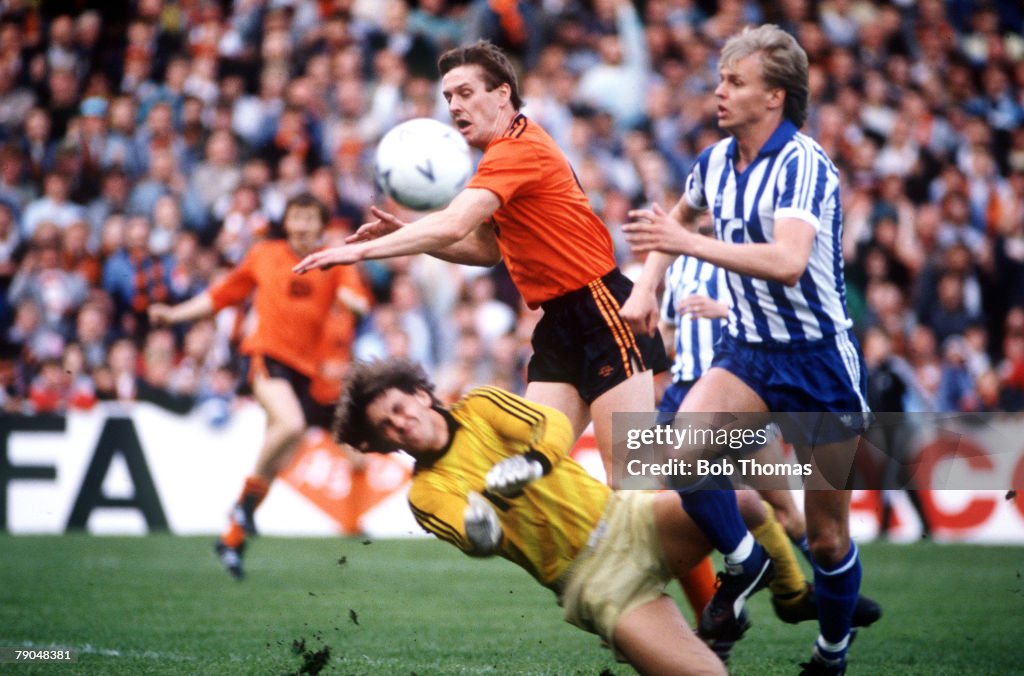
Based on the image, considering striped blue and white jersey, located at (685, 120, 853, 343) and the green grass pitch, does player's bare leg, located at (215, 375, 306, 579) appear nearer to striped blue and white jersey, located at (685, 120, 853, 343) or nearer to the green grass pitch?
the green grass pitch

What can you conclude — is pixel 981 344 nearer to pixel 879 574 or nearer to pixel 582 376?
pixel 879 574

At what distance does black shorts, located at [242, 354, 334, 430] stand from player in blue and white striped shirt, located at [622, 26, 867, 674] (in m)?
4.83

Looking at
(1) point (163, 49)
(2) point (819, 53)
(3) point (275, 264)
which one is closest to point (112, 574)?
(3) point (275, 264)

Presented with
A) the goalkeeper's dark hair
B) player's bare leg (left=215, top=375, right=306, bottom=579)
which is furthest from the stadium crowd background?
the goalkeeper's dark hair

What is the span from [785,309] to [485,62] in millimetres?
1636

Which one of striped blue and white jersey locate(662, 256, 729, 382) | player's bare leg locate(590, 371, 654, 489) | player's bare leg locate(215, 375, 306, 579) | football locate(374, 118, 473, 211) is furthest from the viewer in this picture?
player's bare leg locate(215, 375, 306, 579)

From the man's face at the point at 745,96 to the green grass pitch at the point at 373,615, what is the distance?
2.33m

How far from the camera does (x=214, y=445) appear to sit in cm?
1121

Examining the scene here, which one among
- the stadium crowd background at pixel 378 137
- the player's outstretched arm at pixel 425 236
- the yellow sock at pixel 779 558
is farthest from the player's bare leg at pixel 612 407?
the stadium crowd background at pixel 378 137

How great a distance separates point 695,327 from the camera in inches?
267

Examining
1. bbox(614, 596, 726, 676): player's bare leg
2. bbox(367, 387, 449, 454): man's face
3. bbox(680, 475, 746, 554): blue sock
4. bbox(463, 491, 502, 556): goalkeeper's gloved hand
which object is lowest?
bbox(614, 596, 726, 676): player's bare leg

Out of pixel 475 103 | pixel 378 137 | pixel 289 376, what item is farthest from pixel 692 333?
pixel 378 137

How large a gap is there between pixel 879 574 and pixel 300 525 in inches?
189

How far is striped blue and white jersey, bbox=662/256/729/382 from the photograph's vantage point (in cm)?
665
